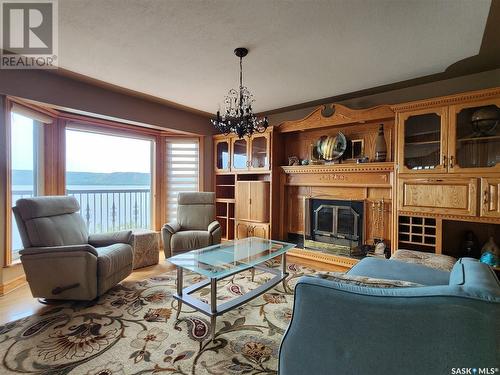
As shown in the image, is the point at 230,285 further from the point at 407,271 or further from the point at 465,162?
the point at 465,162

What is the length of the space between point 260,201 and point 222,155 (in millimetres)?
1269

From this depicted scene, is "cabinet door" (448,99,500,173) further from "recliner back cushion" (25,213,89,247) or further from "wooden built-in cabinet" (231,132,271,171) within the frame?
"recliner back cushion" (25,213,89,247)

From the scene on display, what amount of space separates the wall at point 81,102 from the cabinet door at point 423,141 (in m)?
3.25

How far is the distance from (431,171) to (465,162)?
0.95 feet

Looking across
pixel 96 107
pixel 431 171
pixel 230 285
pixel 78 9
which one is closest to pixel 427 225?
pixel 431 171

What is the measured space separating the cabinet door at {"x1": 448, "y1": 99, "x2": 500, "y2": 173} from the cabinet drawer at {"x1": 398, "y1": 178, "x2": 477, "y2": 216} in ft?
0.53

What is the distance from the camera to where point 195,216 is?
4.01 meters

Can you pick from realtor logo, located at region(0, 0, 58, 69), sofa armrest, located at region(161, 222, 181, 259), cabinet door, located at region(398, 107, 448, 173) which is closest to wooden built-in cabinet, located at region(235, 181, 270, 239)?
sofa armrest, located at region(161, 222, 181, 259)

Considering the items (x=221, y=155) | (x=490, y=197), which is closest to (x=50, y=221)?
(x=221, y=155)

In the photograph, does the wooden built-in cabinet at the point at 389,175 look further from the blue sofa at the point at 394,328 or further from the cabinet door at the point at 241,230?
the blue sofa at the point at 394,328

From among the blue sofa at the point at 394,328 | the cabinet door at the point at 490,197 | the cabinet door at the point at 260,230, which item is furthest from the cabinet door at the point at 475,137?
the cabinet door at the point at 260,230

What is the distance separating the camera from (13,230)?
9.51ft

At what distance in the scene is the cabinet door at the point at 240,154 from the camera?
4359mm

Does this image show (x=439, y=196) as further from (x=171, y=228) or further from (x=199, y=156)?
(x=199, y=156)
